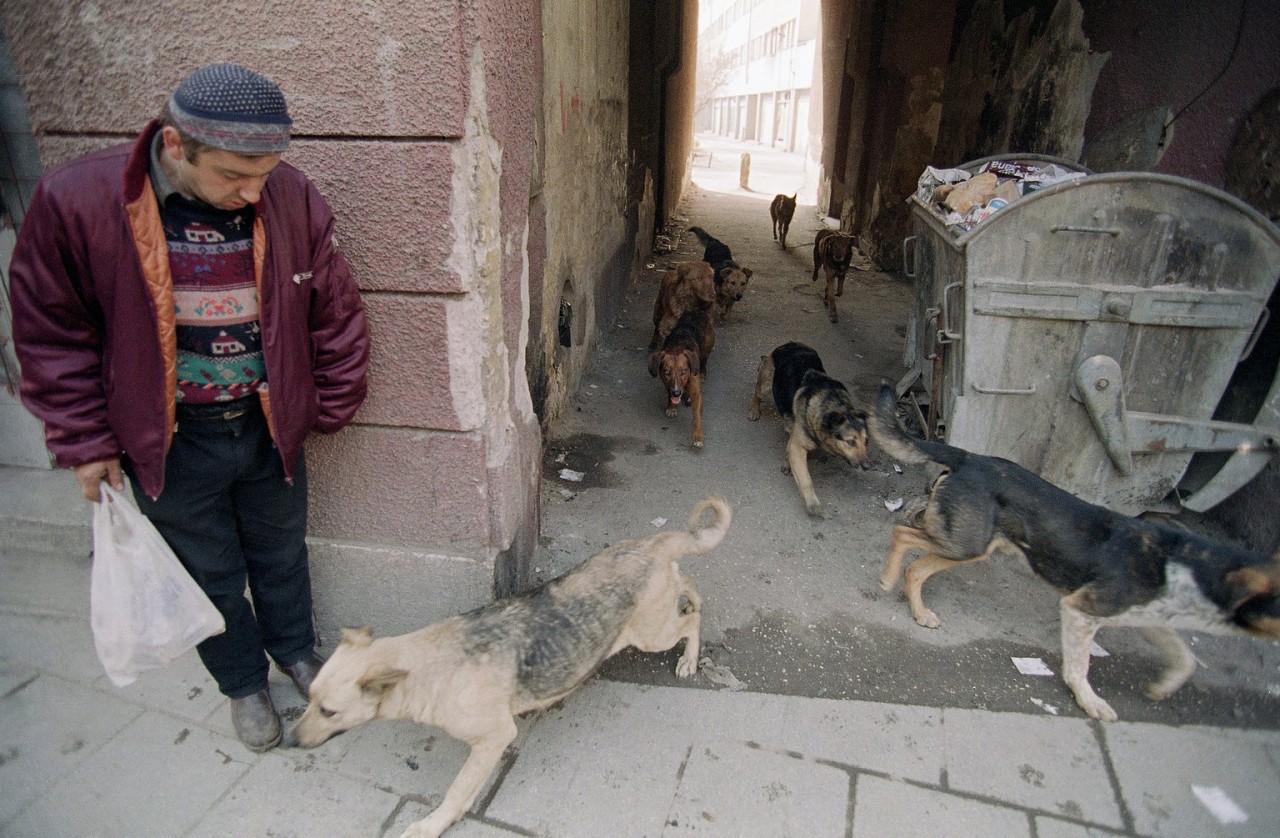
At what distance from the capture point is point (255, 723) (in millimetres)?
2705

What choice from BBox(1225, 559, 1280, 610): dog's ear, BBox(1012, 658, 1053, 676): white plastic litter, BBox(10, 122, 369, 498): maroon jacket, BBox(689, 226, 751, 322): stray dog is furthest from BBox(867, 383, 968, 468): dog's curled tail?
BBox(689, 226, 751, 322): stray dog

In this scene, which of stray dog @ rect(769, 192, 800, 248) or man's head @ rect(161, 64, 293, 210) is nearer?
man's head @ rect(161, 64, 293, 210)

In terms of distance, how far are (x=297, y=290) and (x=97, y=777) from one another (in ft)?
6.40

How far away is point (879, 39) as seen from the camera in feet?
36.7

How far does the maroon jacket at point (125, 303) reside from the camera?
6.41ft

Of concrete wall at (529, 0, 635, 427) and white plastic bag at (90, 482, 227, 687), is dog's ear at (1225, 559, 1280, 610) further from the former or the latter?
white plastic bag at (90, 482, 227, 687)

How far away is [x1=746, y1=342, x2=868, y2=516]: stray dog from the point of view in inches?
173

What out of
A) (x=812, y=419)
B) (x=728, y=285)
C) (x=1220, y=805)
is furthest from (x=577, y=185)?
(x=1220, y=805)

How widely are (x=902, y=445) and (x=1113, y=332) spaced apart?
1432 mm

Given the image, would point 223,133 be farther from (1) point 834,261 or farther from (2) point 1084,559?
(1) point 834,261

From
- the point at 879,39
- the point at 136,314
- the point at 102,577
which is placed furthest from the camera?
the point at 879,39

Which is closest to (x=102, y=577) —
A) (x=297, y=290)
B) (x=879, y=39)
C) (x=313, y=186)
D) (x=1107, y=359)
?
(x=297, y=290)

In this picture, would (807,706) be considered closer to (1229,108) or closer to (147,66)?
(147,66)

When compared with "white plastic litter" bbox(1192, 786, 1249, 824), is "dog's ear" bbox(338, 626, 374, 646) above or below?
above
